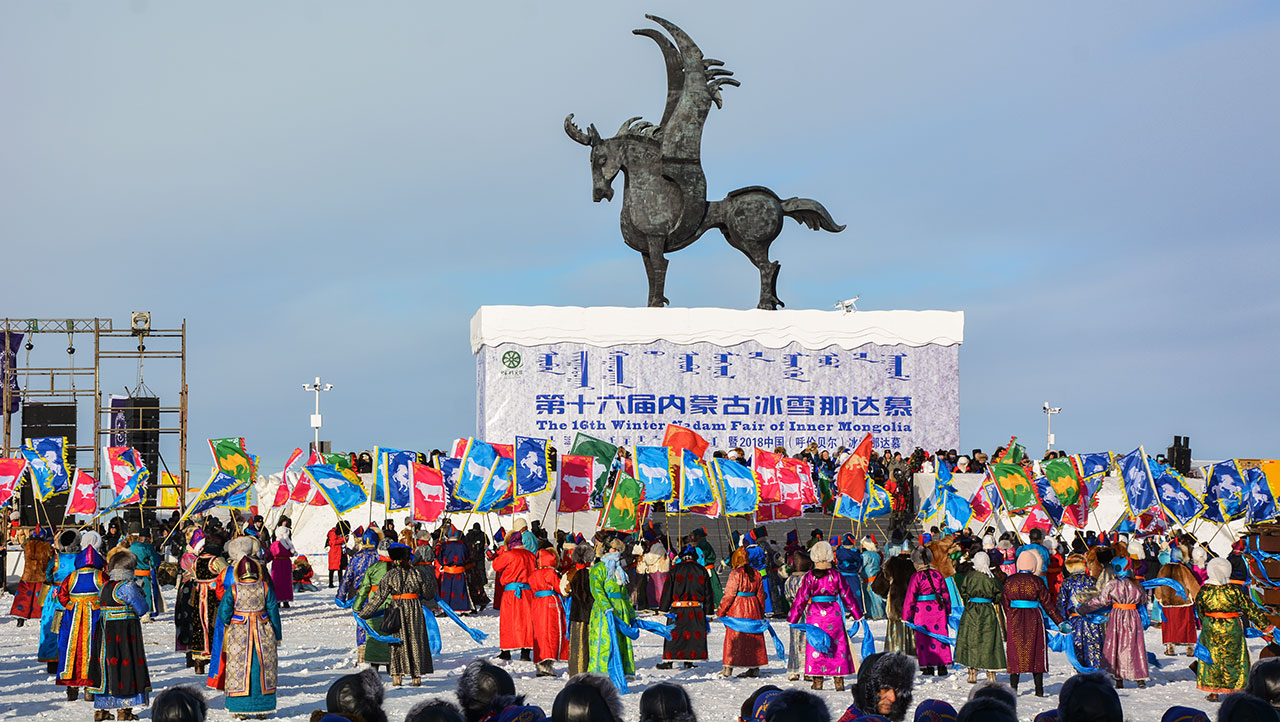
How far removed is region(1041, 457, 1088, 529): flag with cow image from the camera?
23156mm

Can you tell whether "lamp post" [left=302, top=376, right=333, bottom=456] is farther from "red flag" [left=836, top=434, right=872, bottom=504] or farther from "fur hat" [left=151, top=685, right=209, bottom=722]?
"fur hat" [left=151, top=685, right=209, bottom=722]

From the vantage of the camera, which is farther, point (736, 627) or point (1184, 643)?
point (1184, 643)

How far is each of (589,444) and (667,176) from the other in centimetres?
1250

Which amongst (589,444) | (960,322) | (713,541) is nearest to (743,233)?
(960,322)

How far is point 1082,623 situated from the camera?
1461 cm

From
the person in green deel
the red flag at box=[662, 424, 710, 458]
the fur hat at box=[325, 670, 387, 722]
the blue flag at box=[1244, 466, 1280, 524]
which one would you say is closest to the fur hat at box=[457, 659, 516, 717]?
the fur hat at box=[325, 670, 387, 722]

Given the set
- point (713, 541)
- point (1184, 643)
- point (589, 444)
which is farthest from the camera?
point (713, 541)

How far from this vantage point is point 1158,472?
2267cm

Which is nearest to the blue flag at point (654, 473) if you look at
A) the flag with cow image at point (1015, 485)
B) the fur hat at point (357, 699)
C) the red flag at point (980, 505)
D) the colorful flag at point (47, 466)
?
the flag with cow image at point (1015, 485)

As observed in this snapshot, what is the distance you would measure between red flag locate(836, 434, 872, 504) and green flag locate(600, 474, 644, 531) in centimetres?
375

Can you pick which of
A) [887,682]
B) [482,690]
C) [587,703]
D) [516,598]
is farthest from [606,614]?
[587,703]

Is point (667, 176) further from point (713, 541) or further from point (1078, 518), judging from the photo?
point (1078, 518)

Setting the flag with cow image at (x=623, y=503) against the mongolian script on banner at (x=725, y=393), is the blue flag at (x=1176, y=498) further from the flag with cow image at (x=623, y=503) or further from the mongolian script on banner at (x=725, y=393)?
the mongolian script on banner at (x=725, y=393)

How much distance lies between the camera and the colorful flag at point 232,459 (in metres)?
23.3
